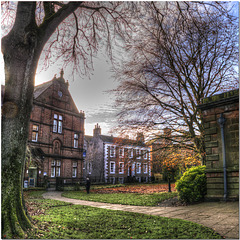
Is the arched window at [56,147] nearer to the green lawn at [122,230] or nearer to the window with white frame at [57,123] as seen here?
the window with white frame at [57,123]

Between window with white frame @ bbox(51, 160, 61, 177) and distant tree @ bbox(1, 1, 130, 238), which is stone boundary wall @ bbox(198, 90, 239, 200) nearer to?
distant tree @ bbox(1, 1, 130, 238)

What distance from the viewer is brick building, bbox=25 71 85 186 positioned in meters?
26.6

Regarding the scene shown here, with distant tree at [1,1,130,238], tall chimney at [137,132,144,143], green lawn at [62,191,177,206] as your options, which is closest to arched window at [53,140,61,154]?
green lawn at [62,191,177,206]

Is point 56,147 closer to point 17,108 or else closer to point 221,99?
point 221,99

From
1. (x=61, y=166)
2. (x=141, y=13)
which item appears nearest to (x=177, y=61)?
(x=141, y=13)

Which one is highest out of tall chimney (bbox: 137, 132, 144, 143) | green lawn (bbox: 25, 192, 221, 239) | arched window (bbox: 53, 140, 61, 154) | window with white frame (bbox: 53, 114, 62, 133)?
window with white frame (bbox: 53, 114, 62, 133)

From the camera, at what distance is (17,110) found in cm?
491

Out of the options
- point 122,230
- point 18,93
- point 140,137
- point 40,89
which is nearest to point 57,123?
point 40,89

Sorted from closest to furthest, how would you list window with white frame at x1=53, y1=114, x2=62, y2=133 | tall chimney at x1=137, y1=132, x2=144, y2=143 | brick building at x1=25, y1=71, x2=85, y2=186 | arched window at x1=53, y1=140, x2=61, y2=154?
tall chimney at x1=137, y1=132, x2=144, y2=143, brick building at x1=25, y1=71, x2=85, y2=186, arched window at x1=53, y1=140, x2=61, y2=154, window with white frame at x1=53, y1=114, x2=62, y2=133

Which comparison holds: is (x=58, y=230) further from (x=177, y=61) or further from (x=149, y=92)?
(x=177, y=61)

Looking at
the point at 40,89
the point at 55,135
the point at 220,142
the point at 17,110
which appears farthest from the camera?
the point at 55,135

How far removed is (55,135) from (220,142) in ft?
76.9

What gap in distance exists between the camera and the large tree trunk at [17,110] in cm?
461

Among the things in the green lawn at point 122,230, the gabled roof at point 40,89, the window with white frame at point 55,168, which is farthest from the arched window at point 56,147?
the green lawn at point 122,230
